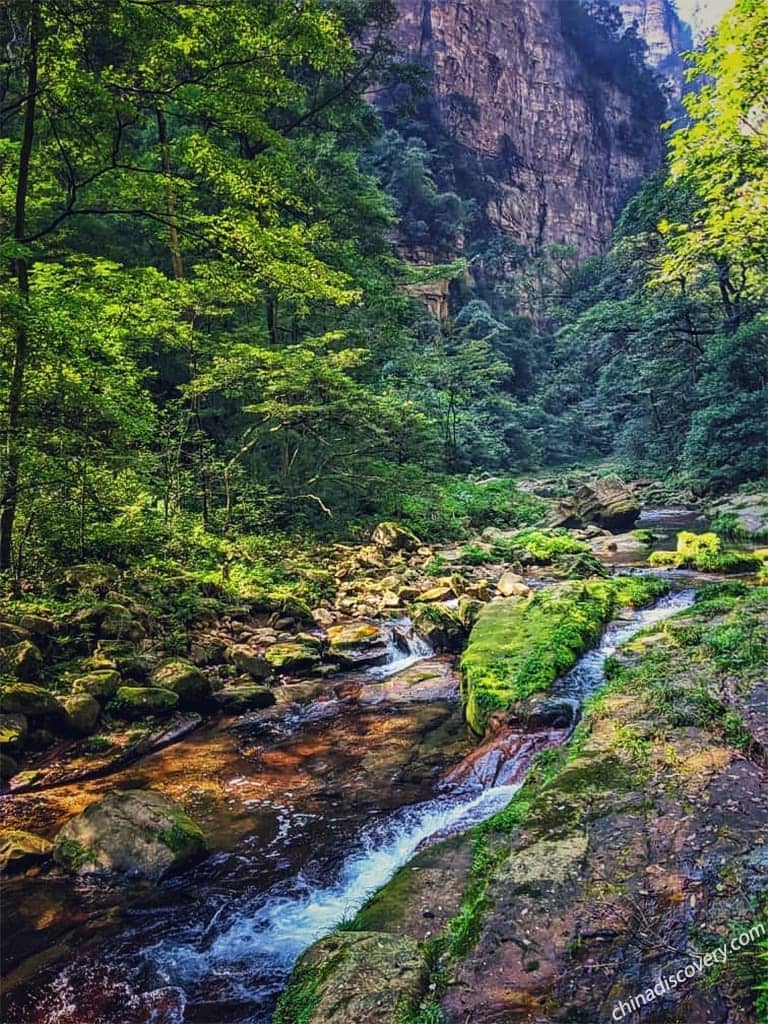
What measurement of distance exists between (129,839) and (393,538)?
12711mm

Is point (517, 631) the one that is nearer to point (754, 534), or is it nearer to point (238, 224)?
point (238, 224)

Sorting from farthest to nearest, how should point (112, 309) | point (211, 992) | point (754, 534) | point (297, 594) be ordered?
point (754, 534), point (297, 594), point (112, 309), point (211, 992)

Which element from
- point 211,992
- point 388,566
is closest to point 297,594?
point 388,566

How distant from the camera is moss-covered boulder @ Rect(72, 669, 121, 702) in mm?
6862

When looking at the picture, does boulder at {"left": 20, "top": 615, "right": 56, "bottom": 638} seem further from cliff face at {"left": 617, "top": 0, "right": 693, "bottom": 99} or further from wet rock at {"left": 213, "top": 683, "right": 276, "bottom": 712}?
Answer: cliff face at {"left": 617, "top": 0, "right": 693, "bottom": 99}

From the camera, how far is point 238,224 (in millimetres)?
7863

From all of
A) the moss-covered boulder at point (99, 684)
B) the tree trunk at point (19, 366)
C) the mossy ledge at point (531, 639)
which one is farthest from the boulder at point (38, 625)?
the mossy ledge at point (531, 639)

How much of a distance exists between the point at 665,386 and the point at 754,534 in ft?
57.0

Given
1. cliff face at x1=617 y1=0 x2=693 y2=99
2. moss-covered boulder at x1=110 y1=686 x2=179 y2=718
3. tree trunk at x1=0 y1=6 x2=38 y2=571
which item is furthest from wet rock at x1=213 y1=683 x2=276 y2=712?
cliff face at x1=617 y1=0 x2=693 y2=99

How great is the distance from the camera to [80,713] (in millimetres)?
6473

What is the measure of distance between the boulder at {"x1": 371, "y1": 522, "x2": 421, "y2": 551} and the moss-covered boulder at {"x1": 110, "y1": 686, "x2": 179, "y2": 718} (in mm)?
9572

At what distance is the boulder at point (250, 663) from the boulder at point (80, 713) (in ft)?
7.36

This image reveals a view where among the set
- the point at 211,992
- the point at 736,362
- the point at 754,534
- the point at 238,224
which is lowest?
the point at 754,534

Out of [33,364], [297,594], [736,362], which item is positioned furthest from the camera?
[736,362]
